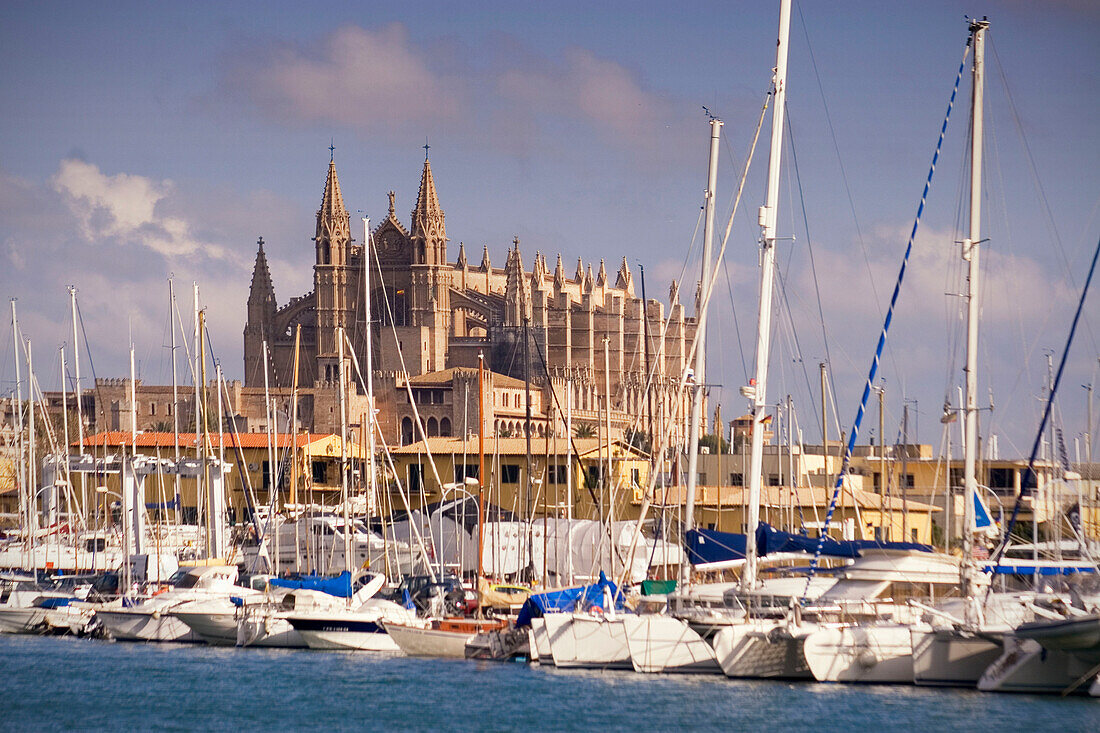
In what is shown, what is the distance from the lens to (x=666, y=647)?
89.5 feet

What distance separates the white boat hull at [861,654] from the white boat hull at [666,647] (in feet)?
6.37

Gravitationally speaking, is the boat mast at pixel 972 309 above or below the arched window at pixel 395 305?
below

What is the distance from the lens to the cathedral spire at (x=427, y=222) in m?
121

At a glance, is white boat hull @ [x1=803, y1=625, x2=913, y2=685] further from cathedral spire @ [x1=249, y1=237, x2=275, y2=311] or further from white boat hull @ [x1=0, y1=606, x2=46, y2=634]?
cathedral spire @ [x1=249, y1=237, x2=275, y2=311]

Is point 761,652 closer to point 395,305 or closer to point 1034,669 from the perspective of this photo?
point 1034,669

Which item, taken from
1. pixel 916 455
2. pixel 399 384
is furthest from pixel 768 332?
pixel 399 384

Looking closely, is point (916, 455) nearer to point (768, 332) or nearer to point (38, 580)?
point (38, 580)

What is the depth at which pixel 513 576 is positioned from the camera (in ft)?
148

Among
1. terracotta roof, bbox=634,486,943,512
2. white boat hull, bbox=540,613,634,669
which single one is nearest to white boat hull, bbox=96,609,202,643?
white boat hull, bbox=540,613,634,669

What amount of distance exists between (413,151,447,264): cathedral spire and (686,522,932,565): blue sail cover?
3618 inches

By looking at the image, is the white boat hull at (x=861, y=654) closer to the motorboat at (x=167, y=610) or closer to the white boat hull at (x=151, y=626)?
the motorboat at (x=167, y=610)

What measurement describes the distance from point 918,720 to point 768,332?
6.40 meters

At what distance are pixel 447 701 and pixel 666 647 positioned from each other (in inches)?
144

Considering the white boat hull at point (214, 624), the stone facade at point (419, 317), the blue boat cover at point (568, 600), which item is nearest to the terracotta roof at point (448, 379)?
the stone facade at point (419, 317)
